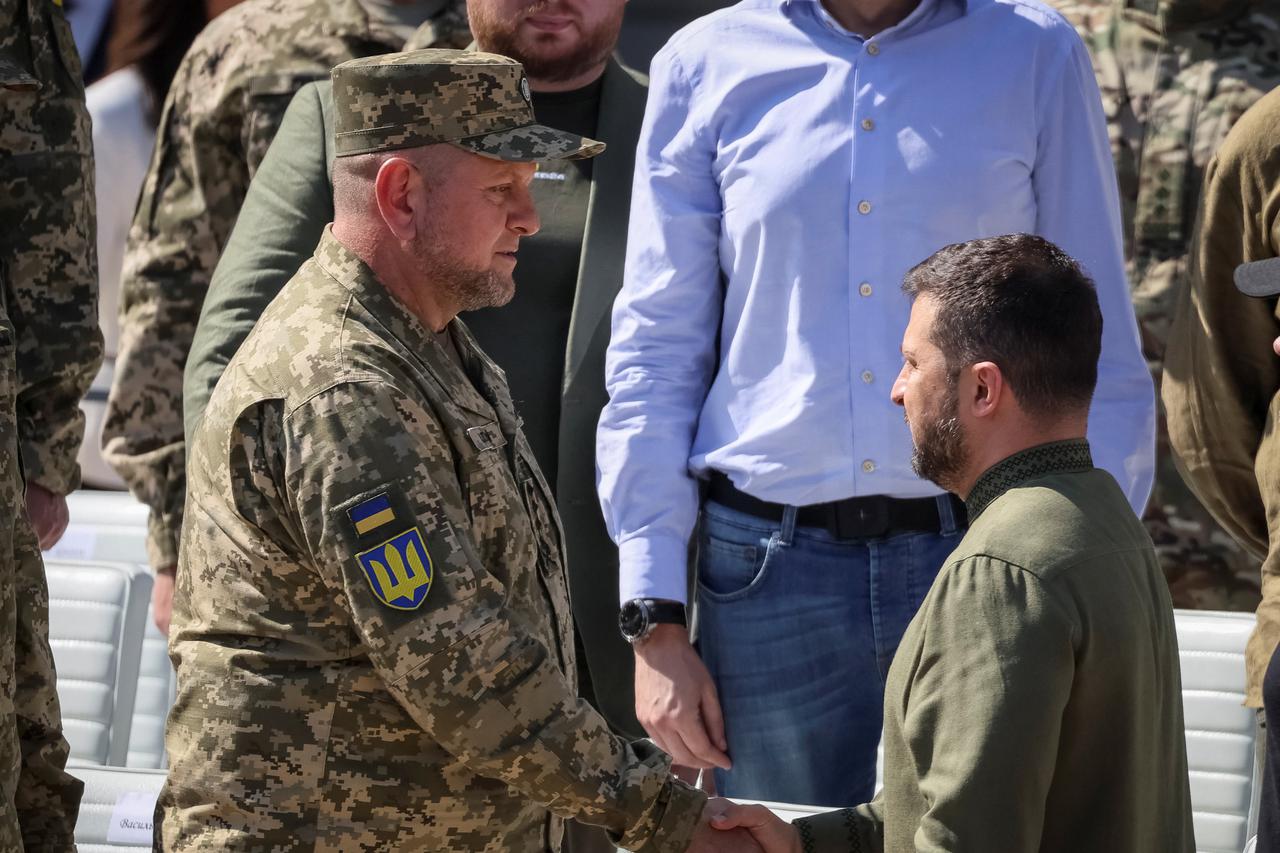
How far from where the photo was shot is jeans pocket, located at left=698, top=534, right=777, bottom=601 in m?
2.66

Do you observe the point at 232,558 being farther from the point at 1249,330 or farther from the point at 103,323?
the point at 103,323

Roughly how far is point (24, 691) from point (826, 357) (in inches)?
63.4

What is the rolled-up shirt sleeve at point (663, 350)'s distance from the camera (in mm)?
2766

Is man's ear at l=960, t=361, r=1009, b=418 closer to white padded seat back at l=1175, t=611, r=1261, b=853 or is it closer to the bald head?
the bald head

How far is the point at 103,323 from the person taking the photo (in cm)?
582

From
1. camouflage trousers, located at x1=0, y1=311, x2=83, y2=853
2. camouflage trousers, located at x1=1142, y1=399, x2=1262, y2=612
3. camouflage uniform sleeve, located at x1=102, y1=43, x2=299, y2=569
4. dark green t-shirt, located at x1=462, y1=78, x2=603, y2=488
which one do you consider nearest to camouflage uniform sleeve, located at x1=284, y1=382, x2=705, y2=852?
dark green t-shirt, located at x1=462, y1=78, x2=603, y2=488

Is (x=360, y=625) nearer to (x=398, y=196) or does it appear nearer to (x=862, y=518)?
(x=398, y=196)

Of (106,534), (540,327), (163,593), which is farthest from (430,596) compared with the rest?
(106,534)

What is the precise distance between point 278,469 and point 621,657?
1144 millimetres

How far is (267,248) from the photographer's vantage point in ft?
10.6

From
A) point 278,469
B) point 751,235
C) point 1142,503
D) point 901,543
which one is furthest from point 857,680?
point 278,469

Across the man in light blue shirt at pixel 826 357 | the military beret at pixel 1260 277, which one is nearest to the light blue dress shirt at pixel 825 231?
the man in light blue shirt at pixel 826 357

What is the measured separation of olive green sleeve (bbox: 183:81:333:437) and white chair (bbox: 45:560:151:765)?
1.14 m

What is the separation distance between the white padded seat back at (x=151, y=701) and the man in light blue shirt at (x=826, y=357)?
201 centimetres
